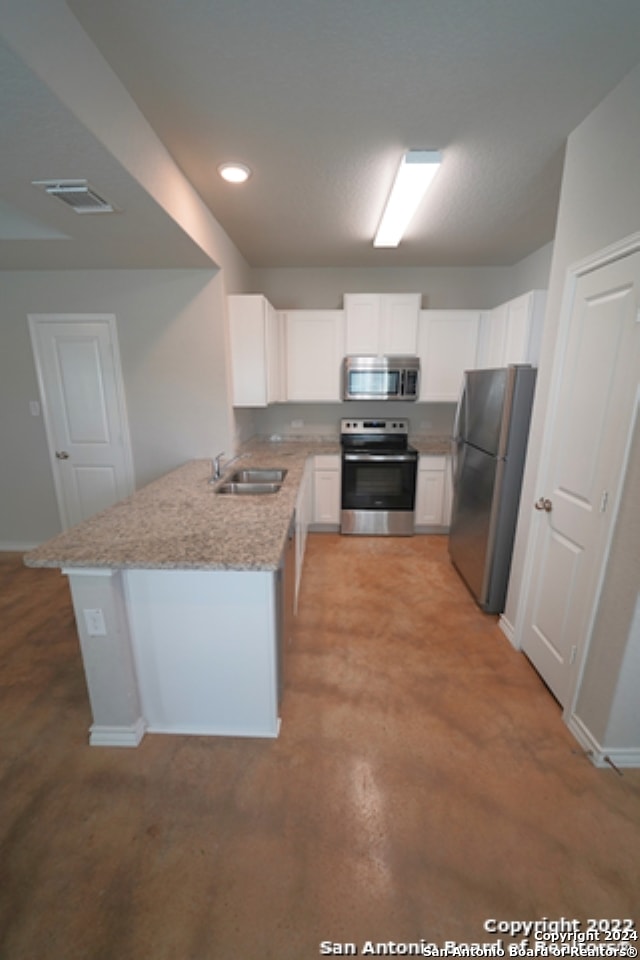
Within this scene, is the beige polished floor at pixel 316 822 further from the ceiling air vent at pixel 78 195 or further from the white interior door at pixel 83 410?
the ceiling air vent at pixel 78 195

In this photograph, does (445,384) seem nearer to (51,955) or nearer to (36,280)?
(36,280)

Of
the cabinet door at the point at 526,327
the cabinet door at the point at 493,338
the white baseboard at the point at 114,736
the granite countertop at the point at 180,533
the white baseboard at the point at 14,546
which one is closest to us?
the granite countertop at the point at 180,533

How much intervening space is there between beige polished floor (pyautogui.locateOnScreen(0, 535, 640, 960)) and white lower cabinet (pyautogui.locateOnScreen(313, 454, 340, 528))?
5.86 feet

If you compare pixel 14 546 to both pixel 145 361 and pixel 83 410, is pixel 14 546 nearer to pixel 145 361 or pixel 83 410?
pixel 83 410

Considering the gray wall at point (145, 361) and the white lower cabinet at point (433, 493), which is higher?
the gray wall at point (145, 361)

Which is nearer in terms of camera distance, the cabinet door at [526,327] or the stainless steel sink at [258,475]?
the cabinet door at [526,327]

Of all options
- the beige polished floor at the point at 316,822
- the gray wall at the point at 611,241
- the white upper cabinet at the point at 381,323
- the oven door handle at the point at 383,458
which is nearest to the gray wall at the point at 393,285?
the white upper cabinet at the point at 381,323

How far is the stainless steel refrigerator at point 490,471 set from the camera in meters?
2.16

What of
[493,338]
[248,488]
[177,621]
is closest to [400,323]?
[493,338]

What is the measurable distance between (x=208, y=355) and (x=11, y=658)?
239 cm

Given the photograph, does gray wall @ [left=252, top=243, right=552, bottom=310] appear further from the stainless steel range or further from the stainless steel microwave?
the stainless steel range

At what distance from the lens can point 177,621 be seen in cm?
152

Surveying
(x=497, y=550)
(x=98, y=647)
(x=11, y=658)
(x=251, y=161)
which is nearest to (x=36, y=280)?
(x=251, y=161)

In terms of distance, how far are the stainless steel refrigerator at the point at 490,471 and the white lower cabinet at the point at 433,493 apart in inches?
23.4
